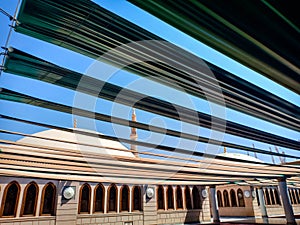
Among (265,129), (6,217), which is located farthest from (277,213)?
(6,217)

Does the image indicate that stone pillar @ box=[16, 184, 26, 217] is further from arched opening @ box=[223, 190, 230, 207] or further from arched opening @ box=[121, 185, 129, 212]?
arched opening @ box=[223, 190, 230, 207]

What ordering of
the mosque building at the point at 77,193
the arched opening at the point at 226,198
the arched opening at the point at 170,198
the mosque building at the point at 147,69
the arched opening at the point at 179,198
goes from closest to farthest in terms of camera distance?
the mosque building at the point at 147,69 → the mosque building at the point at 77,193 → the arched opening at the point at 170,198 → the arched opening at the point at 179,198 → the arched opening at the point at 226,198

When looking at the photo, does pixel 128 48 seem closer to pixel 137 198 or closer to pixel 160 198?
pixel 137 198

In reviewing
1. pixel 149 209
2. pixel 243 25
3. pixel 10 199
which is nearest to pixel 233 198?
pixel 149 209

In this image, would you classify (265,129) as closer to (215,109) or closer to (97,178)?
(215,109)

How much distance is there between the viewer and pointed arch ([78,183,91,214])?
1212 cm

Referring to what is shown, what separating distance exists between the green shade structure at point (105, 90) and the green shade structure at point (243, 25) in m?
1.41

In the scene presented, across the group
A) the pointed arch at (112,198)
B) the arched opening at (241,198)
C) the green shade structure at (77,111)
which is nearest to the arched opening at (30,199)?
the pointed arch at (112,198)

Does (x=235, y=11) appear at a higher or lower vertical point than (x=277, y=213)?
higher

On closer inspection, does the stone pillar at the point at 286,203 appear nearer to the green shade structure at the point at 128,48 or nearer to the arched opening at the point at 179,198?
the arched opening at the point at 179,198

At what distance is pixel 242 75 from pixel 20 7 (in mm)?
2959

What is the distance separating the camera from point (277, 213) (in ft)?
76.7

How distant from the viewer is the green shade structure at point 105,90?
8.70 feet

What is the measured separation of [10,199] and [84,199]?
3.76 meters
